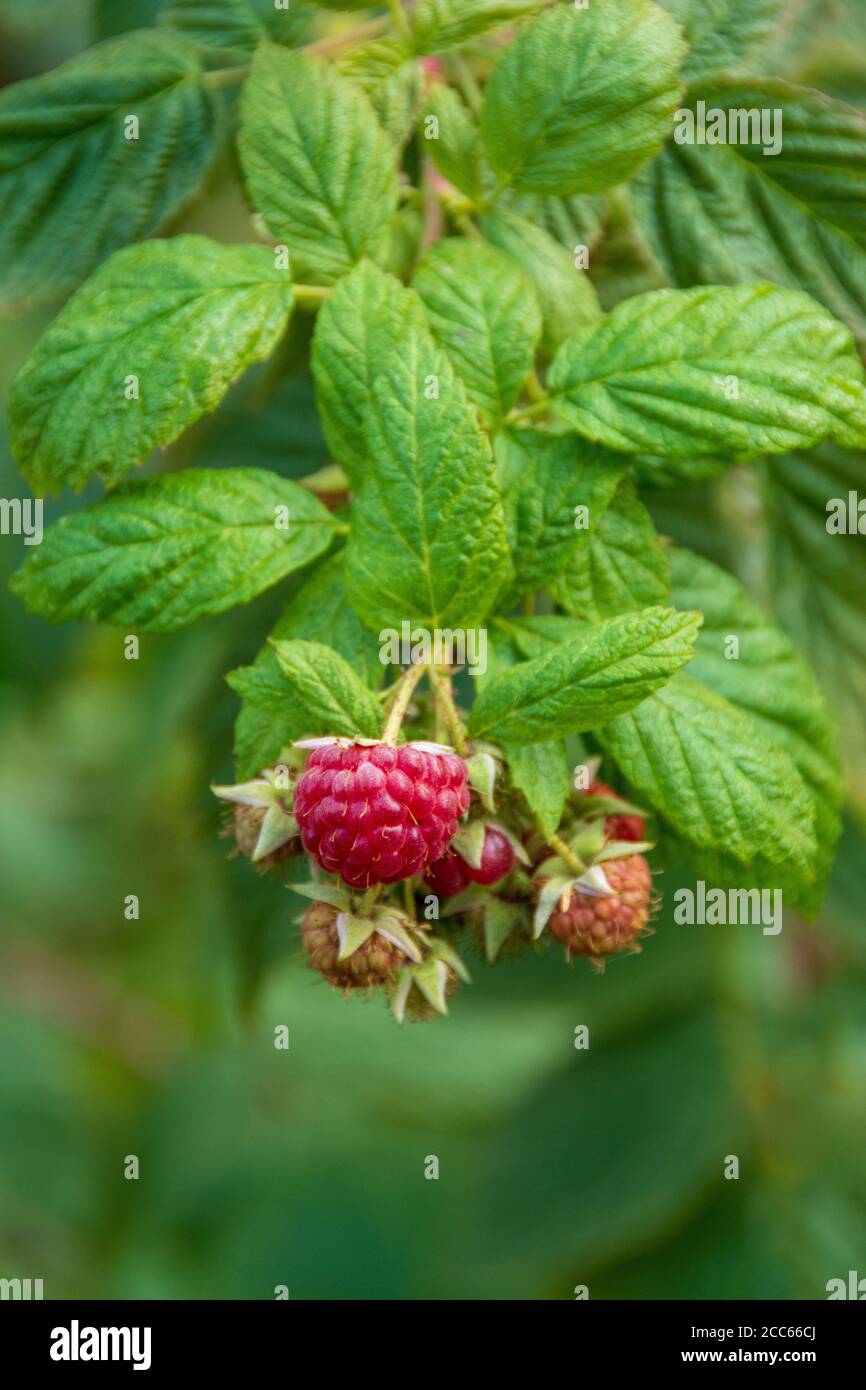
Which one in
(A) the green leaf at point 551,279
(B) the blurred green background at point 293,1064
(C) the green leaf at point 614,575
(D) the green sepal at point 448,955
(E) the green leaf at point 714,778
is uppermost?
(A) the green leaf at point 551,279

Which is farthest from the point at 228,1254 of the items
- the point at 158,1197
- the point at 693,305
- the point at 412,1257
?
the point at 693,305

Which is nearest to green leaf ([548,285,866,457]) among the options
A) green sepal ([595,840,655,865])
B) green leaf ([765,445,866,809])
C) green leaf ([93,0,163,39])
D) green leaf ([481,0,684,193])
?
green leaf ([481,0,684,193])

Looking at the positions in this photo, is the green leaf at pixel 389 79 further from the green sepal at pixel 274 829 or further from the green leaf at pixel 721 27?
the green sepal at pixel 274 829

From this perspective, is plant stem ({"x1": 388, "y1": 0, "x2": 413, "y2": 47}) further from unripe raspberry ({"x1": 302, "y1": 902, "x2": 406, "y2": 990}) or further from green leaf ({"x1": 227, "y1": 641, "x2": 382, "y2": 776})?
unripe raspberry ({"x1": 302, "y1": 902, "x2": 406, "y2": 990})

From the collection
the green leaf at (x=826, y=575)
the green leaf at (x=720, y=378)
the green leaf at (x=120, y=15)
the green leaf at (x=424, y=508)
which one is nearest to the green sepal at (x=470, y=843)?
the green leaf at (x=424, y=508)

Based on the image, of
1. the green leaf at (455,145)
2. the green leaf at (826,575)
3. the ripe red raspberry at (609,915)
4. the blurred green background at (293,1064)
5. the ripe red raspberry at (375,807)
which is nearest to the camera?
the ripe red raspberry at (375,807)

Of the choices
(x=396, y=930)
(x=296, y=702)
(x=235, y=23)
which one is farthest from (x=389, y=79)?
(x=396, y=930)
